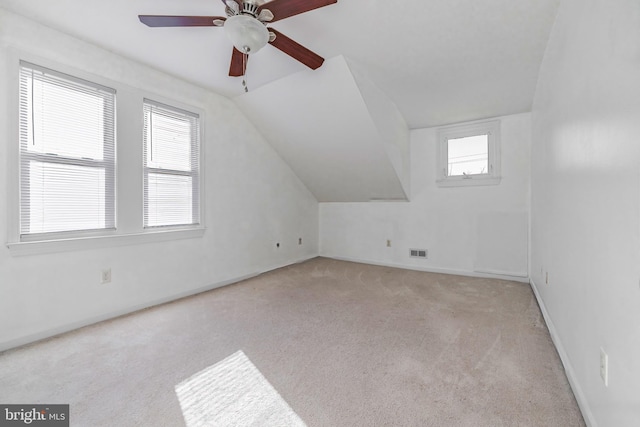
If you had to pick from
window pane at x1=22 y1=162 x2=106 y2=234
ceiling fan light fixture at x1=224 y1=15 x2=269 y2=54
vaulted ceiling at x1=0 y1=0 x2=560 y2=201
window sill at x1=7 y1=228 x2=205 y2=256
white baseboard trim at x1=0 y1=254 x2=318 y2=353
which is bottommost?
white baseboard trim at x1=0 y1=254 x2=318 y2=353

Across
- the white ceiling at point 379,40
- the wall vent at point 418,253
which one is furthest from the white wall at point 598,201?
the wall vent at point 418,253

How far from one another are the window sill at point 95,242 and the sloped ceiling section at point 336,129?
68.3 inches

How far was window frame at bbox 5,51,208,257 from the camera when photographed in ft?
6.40

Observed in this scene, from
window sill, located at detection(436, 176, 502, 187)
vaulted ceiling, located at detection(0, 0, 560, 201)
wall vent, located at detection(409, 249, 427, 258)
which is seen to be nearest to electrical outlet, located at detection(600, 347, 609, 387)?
vaulted ceiling, located at detection(0, 0, 560, 201)

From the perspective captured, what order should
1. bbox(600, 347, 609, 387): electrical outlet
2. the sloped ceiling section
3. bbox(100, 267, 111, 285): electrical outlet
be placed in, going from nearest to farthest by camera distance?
bbox(600, 347, 609, 387): electrical outlet
bbox(100, 267, 111, 285): electrical outlet
the sloped ceiling section

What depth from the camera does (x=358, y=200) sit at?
4812 mm

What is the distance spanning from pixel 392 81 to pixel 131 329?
3.42 metres

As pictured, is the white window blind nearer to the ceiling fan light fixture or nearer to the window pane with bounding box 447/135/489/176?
the ceiling fan light fixture

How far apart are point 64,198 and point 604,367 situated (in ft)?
11.5

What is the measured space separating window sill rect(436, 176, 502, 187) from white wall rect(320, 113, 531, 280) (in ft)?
0.21

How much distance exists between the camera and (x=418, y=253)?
4.29 m

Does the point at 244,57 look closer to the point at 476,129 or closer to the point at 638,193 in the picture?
the point at 638,193

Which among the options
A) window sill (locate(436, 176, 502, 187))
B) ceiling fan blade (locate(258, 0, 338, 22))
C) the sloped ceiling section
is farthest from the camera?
window sill (locate(436, 176, 502, 187))

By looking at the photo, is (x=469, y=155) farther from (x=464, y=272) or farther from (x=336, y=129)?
(x=336, y=129)
